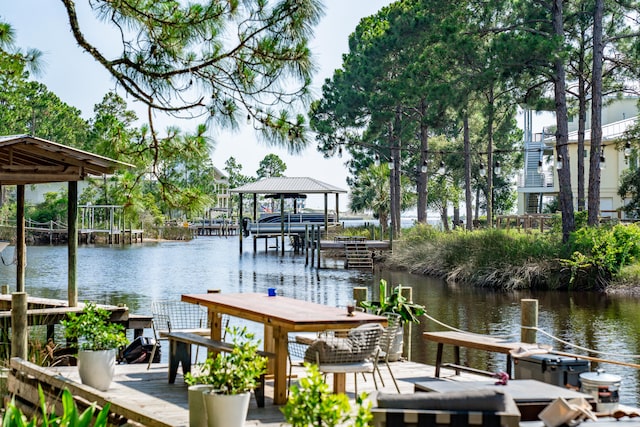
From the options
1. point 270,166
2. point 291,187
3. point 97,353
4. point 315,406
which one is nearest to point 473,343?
point 97,353

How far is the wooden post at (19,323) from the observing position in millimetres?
9258

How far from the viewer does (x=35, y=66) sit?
33.1 feet

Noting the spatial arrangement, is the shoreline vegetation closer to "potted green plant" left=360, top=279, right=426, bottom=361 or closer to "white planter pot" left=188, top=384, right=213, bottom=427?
"potted green plant" left=360, top=279, right=426, bottom=361

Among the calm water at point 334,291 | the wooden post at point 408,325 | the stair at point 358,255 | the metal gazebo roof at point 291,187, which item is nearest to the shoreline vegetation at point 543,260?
the calm water at point 334,291

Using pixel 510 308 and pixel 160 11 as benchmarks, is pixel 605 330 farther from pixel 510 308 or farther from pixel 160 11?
pixel 160 11

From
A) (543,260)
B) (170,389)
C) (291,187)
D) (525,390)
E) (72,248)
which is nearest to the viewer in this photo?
(525,390)

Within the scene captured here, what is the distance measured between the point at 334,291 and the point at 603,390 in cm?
2123


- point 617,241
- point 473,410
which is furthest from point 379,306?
point 617,241

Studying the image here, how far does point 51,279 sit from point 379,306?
23.7 meters

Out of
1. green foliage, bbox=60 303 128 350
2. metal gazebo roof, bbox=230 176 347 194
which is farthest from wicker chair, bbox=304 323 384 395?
metal gazebo roof, bbox=230 176 347 194

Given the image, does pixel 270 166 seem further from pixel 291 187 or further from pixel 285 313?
pixel 285 313

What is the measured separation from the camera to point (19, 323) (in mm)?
9312

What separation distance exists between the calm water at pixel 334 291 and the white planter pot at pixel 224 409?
15.2 ft

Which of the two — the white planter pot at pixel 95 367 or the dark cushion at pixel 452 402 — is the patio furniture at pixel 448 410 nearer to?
the dark cushion at pixel 452 402
